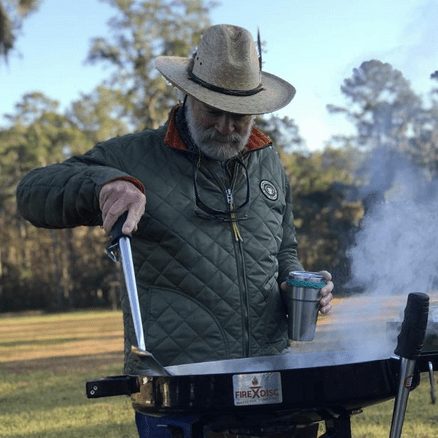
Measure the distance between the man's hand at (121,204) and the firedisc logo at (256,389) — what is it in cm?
49

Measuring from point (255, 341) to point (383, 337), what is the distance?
451mm

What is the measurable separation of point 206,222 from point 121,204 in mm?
664

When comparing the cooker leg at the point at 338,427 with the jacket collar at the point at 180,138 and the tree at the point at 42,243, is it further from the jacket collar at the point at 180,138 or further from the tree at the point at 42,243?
the tree at the point at 42,243

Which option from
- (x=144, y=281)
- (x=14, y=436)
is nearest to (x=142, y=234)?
(x=144, y=281)

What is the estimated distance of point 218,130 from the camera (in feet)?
8.48

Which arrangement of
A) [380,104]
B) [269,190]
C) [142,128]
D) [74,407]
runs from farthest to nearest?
1. [142,128]
2. [74,407]
3. [380,104]
4. [269,190]

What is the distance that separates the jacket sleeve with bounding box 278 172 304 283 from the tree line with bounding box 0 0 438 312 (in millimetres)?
166

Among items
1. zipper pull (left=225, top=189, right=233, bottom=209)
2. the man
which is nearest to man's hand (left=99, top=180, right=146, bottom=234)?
the man

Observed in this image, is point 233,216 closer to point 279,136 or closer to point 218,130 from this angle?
A: point 218,130

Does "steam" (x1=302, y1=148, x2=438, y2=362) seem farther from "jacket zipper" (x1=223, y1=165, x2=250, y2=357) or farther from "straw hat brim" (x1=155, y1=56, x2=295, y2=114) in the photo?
"straw hat brim" (x1=155, y1=56, x2=295, y2=114)

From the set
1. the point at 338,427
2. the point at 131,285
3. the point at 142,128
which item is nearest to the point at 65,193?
the point at 131,285

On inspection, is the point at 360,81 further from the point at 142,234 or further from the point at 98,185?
the point at 98,185

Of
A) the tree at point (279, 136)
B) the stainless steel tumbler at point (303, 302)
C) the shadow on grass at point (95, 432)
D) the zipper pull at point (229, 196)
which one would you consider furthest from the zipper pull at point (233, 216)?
the tree at point (279, 136)

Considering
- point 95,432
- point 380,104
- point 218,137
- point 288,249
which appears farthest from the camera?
point 95,432
